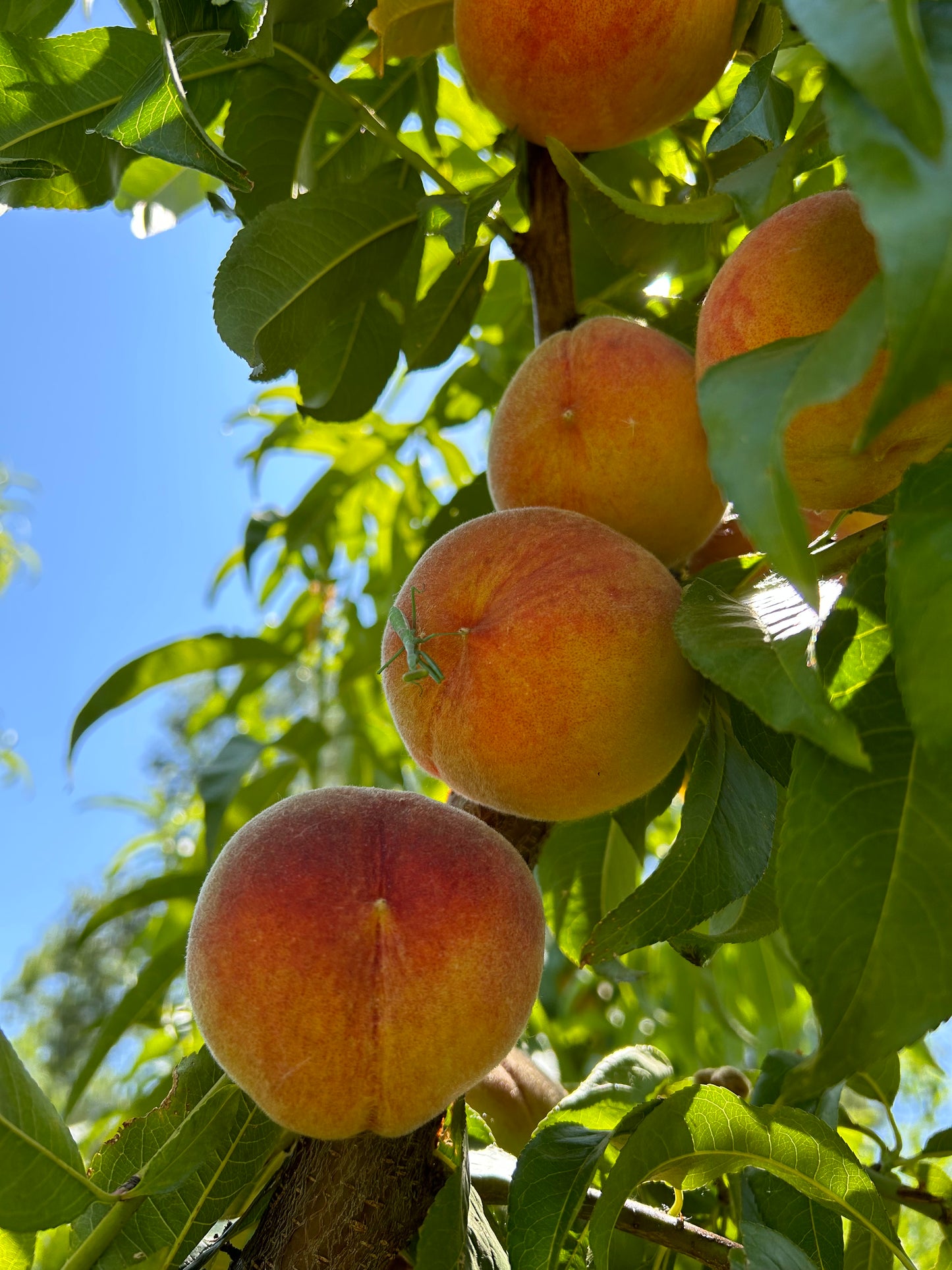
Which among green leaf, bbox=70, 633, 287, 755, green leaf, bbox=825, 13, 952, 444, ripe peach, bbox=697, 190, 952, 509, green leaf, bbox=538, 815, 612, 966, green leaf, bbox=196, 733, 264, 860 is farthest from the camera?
green leaf, bbox=70, 633, 287, 755

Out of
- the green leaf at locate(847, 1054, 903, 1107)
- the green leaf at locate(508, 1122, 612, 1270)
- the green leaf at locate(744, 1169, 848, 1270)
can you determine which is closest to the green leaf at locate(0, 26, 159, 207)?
the green leaf at locate(508, 1122, 612, 1270)

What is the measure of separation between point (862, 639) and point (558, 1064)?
5.09 feet

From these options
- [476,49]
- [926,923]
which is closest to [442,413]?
[476,49]

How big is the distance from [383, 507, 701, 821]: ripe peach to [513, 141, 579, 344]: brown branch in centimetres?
36

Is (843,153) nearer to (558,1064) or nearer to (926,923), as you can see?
(926,923)

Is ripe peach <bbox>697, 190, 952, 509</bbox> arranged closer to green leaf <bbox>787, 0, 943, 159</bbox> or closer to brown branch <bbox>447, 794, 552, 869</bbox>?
green leaf <bbox>787, 0, 943, 159</bbox>

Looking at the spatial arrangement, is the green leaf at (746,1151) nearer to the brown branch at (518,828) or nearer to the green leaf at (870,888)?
the brown branch at (518,828)

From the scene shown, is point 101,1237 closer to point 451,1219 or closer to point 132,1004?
point 451,1219

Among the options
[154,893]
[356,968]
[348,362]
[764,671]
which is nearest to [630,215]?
[348,362]

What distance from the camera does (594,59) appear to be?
0.86m

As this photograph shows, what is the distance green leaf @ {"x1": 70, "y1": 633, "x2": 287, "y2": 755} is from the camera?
4.74ft

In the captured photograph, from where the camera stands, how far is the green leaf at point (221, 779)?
1318 mm

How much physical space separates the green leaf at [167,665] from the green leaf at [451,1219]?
746mm

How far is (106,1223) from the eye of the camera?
0.80 meters
